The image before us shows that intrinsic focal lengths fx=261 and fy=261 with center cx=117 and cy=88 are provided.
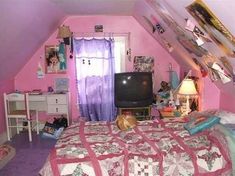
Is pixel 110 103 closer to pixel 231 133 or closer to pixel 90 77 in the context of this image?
pixel 90 77

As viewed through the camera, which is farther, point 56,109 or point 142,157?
point 56,109

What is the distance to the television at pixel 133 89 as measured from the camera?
487 cm

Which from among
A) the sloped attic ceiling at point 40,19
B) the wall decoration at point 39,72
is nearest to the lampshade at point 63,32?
the sloped attic ceiling at point 40,19

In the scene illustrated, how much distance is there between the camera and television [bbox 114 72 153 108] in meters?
4.87

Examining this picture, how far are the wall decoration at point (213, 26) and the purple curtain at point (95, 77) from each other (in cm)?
327

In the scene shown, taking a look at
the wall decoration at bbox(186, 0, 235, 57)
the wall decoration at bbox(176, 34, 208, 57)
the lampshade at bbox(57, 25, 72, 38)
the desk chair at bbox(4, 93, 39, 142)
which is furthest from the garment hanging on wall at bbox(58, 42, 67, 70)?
the wall decoration at bbox(186, 0, 235, 57)

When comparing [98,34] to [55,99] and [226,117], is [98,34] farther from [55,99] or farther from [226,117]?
[226,117]

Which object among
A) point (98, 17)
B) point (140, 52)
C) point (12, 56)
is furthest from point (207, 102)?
point (12, 56)

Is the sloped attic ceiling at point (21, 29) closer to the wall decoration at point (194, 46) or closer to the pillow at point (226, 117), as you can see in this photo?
the wall decoration at point (194, 46)

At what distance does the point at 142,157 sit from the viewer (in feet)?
8.35

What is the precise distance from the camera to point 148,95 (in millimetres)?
4930

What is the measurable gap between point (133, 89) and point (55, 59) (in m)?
1.76

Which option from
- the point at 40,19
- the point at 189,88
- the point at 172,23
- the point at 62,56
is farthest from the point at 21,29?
the point at 189,88

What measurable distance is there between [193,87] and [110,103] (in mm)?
2024
